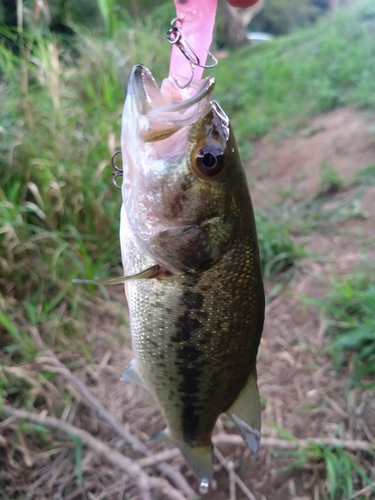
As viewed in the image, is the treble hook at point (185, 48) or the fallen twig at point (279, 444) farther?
the fallen twig at point (279, 444)

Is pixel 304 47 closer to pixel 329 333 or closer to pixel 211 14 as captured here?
pixel 329 333

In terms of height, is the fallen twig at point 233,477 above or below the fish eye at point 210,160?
below

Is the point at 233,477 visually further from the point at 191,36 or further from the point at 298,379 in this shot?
the point at 191,36

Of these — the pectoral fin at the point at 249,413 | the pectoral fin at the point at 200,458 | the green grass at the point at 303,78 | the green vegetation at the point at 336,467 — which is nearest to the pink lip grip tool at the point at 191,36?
the pectoral fin at the point at 249,413

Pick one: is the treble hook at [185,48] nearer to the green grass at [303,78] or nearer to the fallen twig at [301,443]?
the fallen twig at [301,443]

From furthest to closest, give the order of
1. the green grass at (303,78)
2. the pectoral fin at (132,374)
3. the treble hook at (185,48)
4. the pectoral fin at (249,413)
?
the green grass at (303,78) → the pectoral fin at (132,374) → the pectoral fin at (249,413) → the treble hook at (185,48)

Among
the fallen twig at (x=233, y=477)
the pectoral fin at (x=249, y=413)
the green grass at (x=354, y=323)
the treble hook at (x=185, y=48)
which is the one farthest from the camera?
the green grass at (x=354, y=323)

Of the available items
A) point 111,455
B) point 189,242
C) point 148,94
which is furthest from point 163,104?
point 111,455
